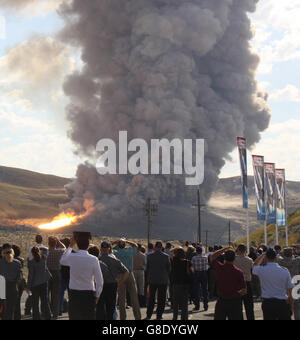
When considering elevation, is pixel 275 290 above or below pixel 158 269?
below

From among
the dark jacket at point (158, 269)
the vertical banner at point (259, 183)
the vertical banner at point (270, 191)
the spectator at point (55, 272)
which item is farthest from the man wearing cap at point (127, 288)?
the vertical banner at point (270, 191)

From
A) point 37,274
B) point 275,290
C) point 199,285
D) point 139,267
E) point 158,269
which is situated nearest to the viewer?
point 275,290

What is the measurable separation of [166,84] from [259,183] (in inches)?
2321

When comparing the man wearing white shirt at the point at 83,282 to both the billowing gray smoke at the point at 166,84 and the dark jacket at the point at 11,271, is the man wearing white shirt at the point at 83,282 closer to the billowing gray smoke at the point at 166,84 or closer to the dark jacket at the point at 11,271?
the dark jacket at the point at 11,271

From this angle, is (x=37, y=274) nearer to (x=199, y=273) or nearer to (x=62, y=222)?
(x=199, y=273)

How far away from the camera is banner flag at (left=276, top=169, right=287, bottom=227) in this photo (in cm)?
3706

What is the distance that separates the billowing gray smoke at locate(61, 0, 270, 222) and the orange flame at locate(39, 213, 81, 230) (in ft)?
8.10

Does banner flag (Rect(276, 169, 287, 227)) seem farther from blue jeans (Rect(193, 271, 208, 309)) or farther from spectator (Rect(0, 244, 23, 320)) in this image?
spectator (Rect(0, 244, 23, 320))

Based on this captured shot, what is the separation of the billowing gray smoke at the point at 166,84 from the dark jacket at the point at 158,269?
246ft

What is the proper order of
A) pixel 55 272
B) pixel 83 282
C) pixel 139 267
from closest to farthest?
1. pixel 83 282
2. pixel 55 272
3. pixel 139 267

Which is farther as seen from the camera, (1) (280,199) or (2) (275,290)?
(1) (280,199)

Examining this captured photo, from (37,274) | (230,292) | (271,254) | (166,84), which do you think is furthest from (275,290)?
(166,84)

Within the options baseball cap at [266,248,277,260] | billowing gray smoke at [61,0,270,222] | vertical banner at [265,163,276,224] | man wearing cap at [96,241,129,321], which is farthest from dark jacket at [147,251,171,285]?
billowing gray smoke at [61,0,270,222]

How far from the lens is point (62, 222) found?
10031cm
